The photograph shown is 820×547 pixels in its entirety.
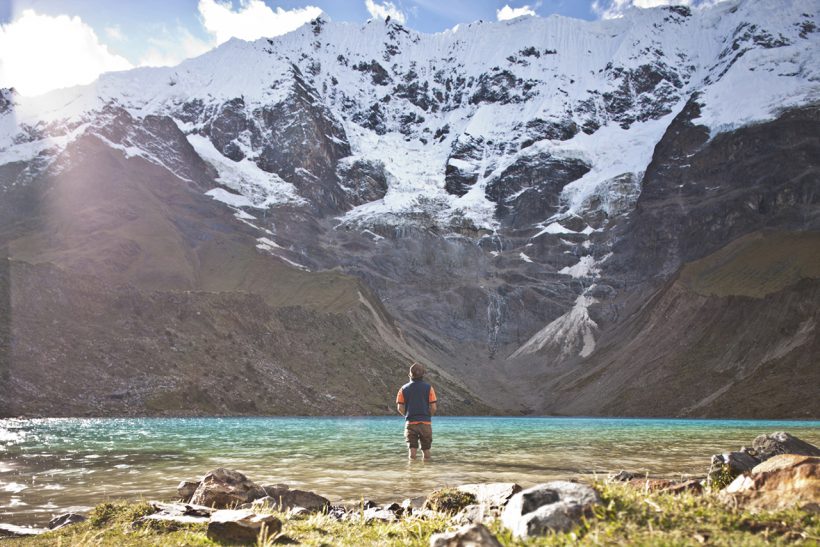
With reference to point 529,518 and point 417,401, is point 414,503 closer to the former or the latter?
point 529,518

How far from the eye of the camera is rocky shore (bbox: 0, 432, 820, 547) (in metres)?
5.06

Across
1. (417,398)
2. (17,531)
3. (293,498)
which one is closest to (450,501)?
(293,498)

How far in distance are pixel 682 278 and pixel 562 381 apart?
110 feet

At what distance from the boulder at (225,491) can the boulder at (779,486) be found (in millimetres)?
7043

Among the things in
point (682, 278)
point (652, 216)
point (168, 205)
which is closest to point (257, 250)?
point (168, 205)

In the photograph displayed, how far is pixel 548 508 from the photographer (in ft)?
18.4

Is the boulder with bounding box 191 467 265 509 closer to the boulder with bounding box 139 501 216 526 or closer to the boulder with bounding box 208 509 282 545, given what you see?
the boulder with bounding box 139 501 216 526

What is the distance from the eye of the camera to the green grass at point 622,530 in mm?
4859

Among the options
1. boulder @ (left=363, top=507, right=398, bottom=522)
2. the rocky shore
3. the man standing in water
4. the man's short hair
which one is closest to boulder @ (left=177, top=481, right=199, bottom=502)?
the rocky shore

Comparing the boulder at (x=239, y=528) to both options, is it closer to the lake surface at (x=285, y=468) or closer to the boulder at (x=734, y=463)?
the lake surface at (x=285, y=468)

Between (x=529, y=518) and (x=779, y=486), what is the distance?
2.87 meters

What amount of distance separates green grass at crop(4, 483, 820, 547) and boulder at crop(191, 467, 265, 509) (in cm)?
223

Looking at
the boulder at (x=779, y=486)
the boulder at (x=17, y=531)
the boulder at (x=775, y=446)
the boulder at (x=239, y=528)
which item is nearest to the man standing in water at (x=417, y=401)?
the boulder at (x=775, y=446)

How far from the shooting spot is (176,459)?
21.3 metres
